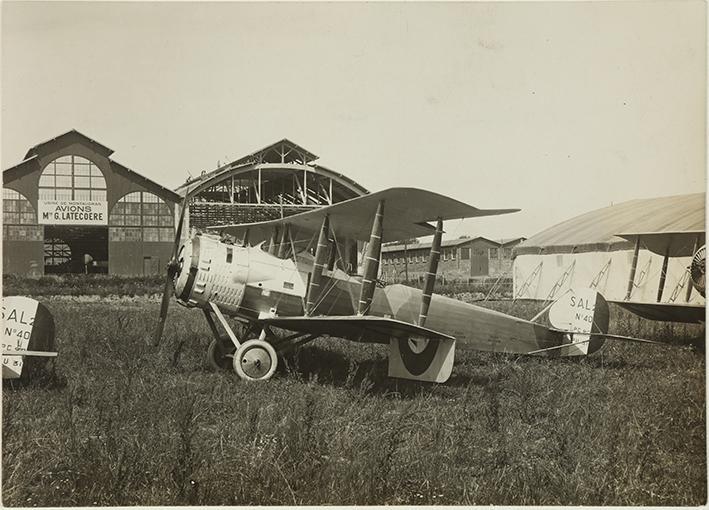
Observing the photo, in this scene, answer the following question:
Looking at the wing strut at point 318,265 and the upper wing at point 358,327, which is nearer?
the upper wing at point 358,327

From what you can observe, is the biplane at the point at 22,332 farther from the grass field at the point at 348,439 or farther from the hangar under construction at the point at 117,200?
the hangar under construction at the point at 117,200

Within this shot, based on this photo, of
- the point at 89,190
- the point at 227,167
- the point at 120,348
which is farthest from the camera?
the point at 227,167

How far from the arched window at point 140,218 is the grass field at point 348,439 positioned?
19554 millimetres

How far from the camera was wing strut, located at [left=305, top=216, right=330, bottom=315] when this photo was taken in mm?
7047

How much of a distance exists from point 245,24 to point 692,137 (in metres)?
4.83

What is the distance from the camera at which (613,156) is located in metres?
7.19

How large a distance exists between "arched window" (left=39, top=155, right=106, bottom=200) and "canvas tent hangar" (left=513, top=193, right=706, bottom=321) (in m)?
18.3

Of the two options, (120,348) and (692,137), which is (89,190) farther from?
(692,137)

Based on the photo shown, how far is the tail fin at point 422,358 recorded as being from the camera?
6.23 m

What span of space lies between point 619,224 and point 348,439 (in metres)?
15.5

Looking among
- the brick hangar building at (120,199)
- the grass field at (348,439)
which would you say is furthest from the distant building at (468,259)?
the grass field at (348,439)

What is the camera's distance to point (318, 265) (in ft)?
23.2

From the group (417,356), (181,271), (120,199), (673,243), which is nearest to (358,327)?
(417,356)

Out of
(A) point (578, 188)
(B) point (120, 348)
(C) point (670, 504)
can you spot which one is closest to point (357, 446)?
(C) point (670, 504)
